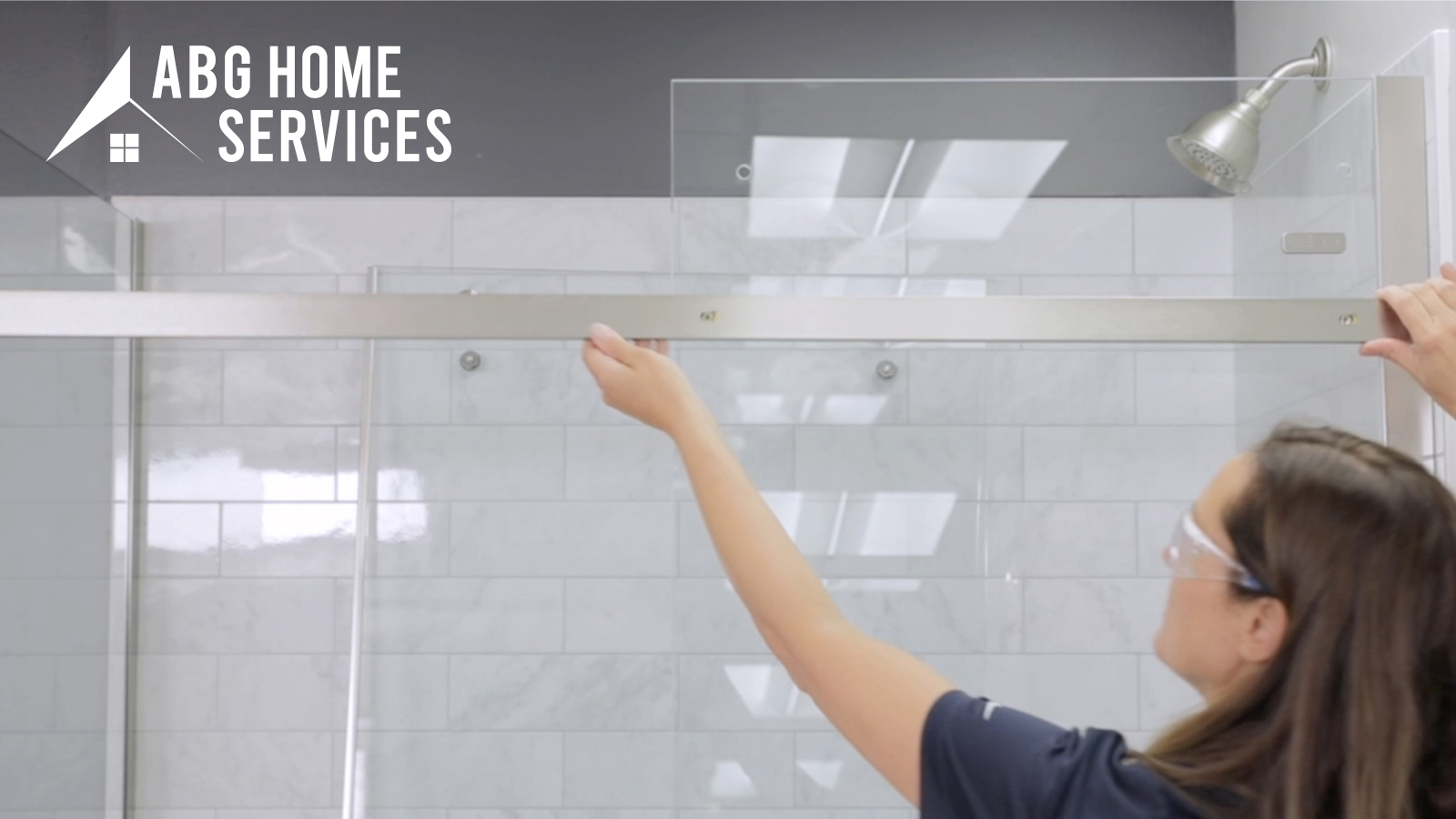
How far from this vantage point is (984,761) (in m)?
0.81

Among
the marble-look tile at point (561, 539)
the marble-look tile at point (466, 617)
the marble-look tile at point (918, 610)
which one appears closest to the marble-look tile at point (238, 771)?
the marble-look tile at point (466, 617)

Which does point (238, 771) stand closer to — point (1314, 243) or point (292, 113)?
point (292, 113)

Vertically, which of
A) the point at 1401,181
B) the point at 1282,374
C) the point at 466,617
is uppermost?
the point at 1401,181

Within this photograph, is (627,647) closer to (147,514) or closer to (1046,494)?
(1046,494)

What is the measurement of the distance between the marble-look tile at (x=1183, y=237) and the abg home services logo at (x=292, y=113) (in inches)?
54.9

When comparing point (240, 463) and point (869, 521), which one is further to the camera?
point (240, 463)

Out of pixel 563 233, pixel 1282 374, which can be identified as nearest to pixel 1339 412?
pixel 1282 374

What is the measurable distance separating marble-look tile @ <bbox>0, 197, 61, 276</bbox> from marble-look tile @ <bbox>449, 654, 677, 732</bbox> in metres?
0.86

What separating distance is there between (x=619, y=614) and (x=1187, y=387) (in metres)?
0.83

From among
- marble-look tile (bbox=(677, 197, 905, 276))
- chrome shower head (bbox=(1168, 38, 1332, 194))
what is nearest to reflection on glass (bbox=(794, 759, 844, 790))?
marble-look tile (bbox=(677, 197, 905, 276))

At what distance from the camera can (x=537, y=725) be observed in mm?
2197

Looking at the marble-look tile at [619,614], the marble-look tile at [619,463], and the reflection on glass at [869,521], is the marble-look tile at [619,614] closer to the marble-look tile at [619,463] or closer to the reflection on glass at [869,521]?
the marble-look tile at [619,463]

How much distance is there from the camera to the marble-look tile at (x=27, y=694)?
90.9 inches

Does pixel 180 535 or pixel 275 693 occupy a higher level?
pixel 180 535
